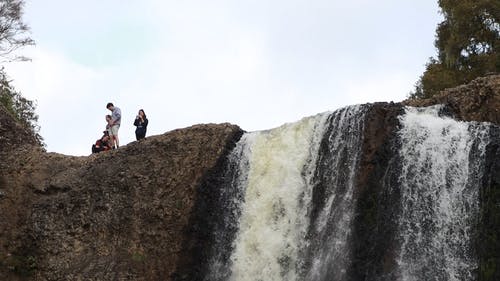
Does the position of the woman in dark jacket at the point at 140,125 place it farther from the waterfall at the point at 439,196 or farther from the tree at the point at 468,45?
the tree at the point at 468,45

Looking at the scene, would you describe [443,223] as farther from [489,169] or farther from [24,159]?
[24,159]

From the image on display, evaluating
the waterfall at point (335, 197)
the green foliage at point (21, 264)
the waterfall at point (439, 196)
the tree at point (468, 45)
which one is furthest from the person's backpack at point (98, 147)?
the tree at point (468, 45)

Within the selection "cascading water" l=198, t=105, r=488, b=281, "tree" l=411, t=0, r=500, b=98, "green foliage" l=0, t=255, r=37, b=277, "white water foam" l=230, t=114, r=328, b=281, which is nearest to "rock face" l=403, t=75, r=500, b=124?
"cascading water" l=198, t=105, r=488, b=281

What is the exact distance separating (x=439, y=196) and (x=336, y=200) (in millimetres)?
2647

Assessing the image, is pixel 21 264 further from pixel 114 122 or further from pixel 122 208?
pixel 114 122

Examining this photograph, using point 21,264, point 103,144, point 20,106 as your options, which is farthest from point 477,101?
point 20,106

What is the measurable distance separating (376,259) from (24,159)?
11.8 m

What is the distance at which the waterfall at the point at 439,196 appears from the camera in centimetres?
1609

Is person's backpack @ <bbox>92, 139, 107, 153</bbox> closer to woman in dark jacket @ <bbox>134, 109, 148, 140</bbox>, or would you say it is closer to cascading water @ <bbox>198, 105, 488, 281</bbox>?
woman in dark jacket @ <bbox>134, 109, 148, 140</bbox>

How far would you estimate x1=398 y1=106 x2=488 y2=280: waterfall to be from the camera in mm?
16094

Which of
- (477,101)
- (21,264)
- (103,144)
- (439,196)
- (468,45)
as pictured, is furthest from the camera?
(468,45)

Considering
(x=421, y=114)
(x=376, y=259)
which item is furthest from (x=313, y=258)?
(x=421, y=114)

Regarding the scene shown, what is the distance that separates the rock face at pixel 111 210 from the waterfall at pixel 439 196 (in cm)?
603

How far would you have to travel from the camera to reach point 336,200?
18.2 metres
